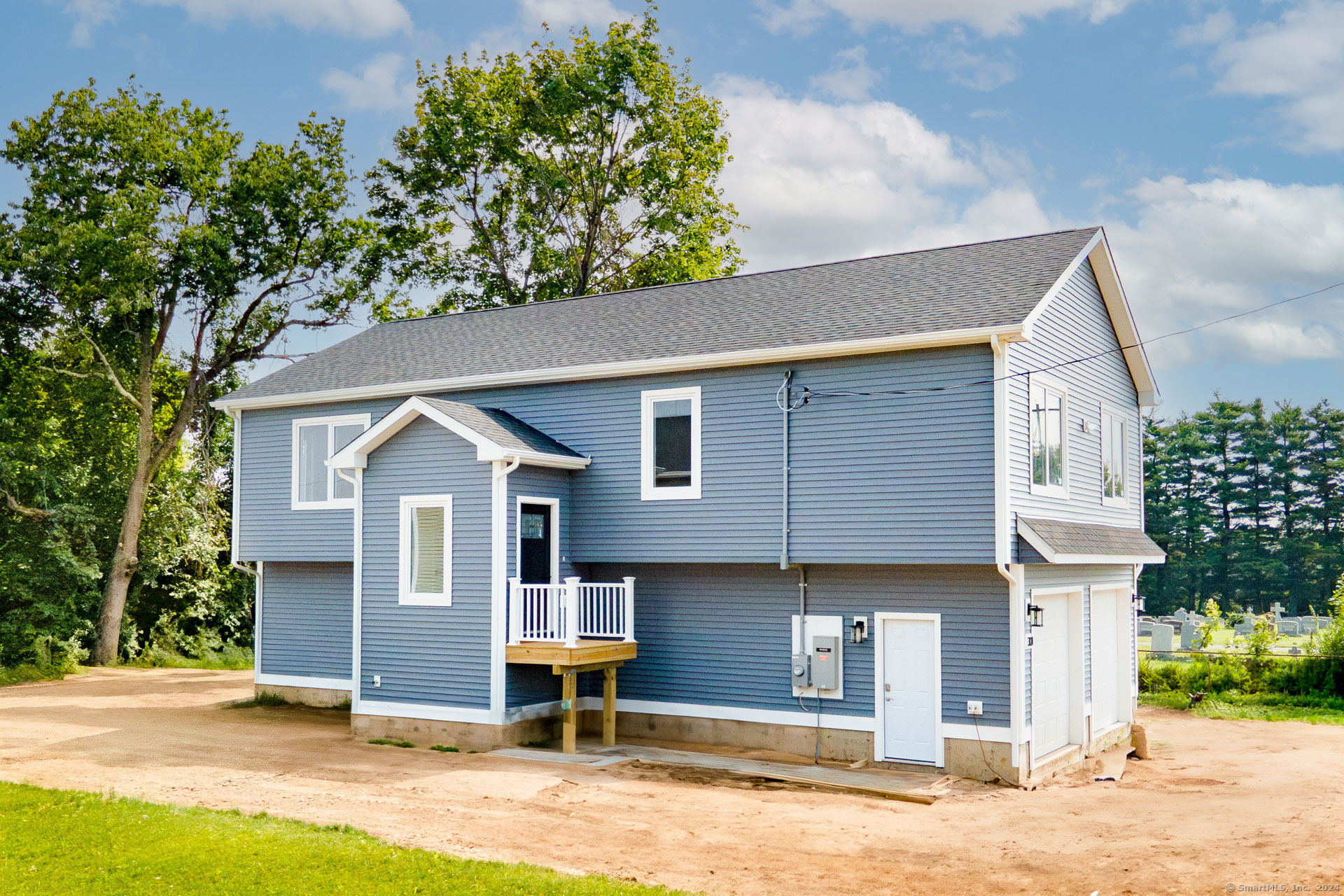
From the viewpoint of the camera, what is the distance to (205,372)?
28.0m

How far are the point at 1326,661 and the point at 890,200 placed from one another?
1365 cm

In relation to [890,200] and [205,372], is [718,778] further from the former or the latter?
[205,372]

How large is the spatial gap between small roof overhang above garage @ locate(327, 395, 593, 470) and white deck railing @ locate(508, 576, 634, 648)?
69.9 inches

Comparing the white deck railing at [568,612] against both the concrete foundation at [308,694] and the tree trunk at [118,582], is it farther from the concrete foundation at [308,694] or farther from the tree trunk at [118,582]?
the tree trunk at [118,582]

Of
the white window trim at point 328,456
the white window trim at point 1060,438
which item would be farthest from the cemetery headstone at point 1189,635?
the white window trim at point 328,456

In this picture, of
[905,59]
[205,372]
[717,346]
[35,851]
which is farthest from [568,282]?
[35,851]

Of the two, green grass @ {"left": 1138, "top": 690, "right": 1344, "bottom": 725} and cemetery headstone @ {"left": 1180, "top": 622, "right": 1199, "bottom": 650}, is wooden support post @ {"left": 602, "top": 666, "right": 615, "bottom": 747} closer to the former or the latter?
green grass @ {"left": 1138, "top": 690, "right": 1344, "bottom": 725}

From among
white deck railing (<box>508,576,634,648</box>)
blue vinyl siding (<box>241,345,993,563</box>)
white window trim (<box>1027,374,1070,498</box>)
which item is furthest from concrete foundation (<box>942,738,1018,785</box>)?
white deck railing (<box>508,576,634,648</box>)

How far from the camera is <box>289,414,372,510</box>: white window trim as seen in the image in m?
18.5

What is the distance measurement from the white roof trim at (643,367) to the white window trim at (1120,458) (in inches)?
191

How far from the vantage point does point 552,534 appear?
51.7ft

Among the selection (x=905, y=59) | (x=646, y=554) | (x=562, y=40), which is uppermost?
(x=562, y=40)

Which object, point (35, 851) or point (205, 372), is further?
point (205, 372)

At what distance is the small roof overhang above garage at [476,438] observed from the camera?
1471cm
